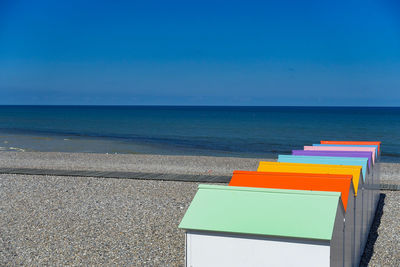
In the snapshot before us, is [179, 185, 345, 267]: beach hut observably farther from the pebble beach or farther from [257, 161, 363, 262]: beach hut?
the pebble beach

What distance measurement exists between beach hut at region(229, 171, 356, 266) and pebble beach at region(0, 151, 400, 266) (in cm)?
154

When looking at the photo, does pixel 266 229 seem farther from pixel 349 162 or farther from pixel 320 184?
pixel 349 162

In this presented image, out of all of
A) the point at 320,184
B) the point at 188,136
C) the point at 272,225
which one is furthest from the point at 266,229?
the point at 188,136

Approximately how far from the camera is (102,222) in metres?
7.46

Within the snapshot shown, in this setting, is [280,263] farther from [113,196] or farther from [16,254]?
[113,196]

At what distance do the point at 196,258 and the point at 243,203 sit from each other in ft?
2.15

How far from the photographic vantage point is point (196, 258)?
3.92m

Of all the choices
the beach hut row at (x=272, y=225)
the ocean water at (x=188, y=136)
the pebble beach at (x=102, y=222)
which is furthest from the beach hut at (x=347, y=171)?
the ocean water at (x=188, y=136)

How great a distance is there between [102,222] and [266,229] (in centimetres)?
446

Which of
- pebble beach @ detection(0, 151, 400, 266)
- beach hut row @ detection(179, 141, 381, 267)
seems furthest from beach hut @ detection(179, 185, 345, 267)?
pebble beach @ detection(0, 151, 400, 266)

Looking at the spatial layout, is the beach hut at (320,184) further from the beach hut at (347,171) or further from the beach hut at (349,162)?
the beach hut at (349,162)

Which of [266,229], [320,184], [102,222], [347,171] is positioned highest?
[347,171]

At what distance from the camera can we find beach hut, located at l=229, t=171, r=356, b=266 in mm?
4297

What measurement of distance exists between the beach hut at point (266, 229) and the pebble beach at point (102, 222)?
1.88 m
